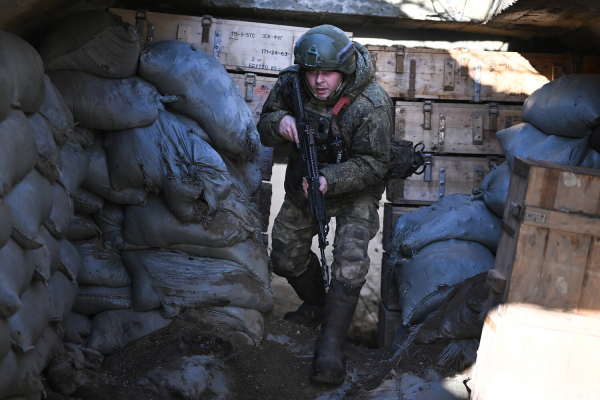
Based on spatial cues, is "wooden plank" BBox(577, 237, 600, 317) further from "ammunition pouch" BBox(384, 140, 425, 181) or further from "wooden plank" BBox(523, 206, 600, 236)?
"ammunition pouch" BBox(384, 140, 425, 181)

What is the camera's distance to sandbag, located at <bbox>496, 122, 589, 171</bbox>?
319 centimetres

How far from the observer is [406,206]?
4488 mm

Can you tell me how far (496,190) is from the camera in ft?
11.6

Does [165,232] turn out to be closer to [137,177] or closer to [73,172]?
[137,177]

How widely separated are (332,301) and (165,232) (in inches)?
34.9

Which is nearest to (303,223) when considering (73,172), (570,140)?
(73,172)

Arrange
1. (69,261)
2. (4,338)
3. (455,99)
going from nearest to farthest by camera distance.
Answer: (4,338)
(69,261)
(455,99)

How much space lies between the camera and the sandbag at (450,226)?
352 cm

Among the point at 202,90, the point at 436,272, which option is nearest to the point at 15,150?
the point at 202,90

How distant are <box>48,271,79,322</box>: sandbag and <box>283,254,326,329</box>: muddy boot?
4.33 ft

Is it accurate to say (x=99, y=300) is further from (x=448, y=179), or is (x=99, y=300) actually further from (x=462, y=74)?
(x=462, y=74)

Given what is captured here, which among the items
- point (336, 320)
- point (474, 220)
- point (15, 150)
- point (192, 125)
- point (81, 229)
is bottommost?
point (336, 320)

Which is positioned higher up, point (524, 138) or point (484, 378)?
point (524, 138)

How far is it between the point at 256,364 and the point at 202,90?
4.52 feet
